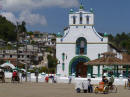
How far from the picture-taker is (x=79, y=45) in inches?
1998

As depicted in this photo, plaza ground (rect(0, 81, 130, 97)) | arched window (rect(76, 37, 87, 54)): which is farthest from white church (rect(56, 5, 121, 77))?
plaza ground (rect(0, 81, 130, 97))

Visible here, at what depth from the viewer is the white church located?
50.2m

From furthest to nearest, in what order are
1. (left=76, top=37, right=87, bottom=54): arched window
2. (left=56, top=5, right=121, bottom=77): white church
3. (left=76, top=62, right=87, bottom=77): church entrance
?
(left=76, top=62, right=87, bottom=77): church entrance < (left=76, top=37, right=87, bottom=54): arched window < (left=56, top=5, right=121, bottom=77): white church

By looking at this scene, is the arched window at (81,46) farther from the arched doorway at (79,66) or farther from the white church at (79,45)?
the arched doorway at (79,66)

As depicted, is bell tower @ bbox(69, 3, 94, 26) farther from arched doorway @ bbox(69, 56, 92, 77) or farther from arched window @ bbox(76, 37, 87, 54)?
arched doorway @ bbox(69, 56, 92, 77)

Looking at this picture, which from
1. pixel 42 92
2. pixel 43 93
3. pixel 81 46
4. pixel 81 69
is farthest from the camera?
pixel 81 69

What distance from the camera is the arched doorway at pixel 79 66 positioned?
1993 inches

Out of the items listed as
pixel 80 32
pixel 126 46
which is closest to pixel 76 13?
pixel 80 32

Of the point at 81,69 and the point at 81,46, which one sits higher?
the point at 81,46

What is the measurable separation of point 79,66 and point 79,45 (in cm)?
281

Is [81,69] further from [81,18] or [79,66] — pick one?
[81,18]

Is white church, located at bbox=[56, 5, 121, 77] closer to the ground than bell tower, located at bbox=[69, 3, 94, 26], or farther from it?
closer to the ground

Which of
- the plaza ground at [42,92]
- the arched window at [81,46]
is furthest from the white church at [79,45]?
the plaza ground at [42,92]

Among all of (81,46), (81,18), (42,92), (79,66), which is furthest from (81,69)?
(42,92)
